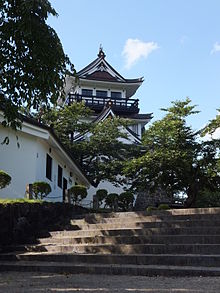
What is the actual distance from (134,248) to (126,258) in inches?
22.5

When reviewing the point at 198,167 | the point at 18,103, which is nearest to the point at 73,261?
the point at 18,103

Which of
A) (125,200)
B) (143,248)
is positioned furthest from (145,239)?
(125,200)

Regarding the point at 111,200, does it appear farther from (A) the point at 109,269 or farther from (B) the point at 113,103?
(B) the point at 113,103

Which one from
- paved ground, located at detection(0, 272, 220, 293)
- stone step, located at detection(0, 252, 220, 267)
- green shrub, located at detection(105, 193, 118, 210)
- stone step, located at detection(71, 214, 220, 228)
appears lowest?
paved ground, located at detection(0, 272, 220, 293)

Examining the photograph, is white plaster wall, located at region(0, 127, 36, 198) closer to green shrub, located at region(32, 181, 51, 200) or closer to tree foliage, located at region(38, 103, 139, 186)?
green shrub, located at region(32, 181, 51, 200)

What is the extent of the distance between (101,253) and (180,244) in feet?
5.89

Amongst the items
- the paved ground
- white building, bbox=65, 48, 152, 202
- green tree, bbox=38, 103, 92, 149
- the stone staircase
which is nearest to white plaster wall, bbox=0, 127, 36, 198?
the stone staircase

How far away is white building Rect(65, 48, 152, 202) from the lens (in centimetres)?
3500

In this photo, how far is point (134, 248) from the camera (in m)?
8.53

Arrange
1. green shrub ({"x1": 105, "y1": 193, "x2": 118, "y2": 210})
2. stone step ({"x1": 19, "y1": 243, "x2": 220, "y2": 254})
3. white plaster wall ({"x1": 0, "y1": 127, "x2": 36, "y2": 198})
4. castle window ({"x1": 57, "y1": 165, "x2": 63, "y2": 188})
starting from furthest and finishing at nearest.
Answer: green shrub ({"x1": 105, "y1": 193, "x2": 118, "y2": 210}) → castle window ({"x1": 57, "y1": 165, "x2": 63, "y2": 188}) → white plaster wall ({"x1": 0, "y1": 127, "x2": 36, "y2": 198}) → stone step ({"x1": 19, "y1": 243, "x2": 220, "y2": 254})

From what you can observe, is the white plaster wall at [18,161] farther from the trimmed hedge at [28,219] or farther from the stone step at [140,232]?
the stone step at [140,232]

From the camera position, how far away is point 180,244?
8.53 meters

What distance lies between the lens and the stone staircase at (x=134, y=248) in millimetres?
7508

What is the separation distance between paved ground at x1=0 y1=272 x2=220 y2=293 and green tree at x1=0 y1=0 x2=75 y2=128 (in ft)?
9.80
